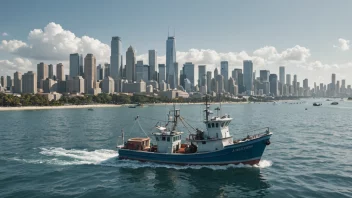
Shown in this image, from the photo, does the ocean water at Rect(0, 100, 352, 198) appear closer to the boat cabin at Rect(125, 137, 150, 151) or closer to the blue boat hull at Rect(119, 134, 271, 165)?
the blue boat hull at Rect(119, 134, 271, 165)

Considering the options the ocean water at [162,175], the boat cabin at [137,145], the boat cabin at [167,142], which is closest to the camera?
the ocean water at [162,175]

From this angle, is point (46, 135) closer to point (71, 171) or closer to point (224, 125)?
point (71, 171)

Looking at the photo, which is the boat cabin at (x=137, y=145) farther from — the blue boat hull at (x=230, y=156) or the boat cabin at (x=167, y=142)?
the blue boat hull at (x=230, y=156)

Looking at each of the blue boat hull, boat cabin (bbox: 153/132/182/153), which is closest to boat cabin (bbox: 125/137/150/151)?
boat cabin (bbox: 153/132/182/153)

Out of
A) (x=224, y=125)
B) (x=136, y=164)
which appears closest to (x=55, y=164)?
(x=136, y=164)

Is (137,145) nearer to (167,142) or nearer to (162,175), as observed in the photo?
(167,142)

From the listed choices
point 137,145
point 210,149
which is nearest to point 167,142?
point 137,145

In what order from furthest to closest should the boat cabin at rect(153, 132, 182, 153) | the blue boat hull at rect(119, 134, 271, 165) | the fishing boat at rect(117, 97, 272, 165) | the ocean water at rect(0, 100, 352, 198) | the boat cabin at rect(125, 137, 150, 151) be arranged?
the boat cabin at rect(125, 137, 150, 151), the boat cabin at rect(153, 132, 182, 153), the fishing boat at rect(117, 97, 272, 165), the blue boat hull at rect(119, 134, 271, 165), the ocean water at rect(0, 100, 352, 198)

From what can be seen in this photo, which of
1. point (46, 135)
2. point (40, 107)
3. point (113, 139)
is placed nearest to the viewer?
point (113, 139)

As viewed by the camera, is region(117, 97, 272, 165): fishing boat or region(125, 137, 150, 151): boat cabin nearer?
region(117, 97, 272, 165): fishing boat

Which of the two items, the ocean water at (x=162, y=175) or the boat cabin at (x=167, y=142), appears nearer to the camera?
the ocean water at (x=162, y=175)

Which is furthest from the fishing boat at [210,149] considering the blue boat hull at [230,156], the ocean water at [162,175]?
the ocean water at [162,175]
